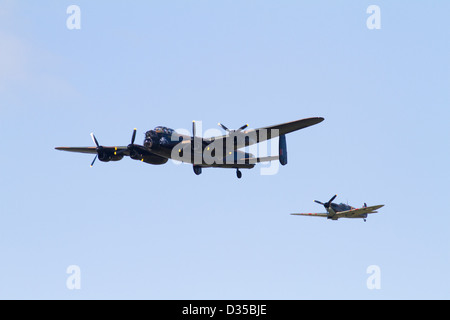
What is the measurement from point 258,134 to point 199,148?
4941 millimetres

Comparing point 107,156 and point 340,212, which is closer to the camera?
point 107,156

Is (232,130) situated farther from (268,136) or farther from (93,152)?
(93,152)

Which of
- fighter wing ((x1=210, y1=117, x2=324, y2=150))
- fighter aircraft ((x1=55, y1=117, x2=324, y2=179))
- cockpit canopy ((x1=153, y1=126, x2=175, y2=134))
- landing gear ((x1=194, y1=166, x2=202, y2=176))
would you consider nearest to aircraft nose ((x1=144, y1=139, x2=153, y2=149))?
fighter aircraft ((x1=55, y1=117, x2=324, y2=179))

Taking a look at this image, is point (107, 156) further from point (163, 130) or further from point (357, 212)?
point (357, 212)

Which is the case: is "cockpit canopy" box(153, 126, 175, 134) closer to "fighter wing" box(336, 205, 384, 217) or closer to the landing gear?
the landing gear

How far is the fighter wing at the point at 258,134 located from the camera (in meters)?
44.6

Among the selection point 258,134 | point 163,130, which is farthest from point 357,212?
point 163,130

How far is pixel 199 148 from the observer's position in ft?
158

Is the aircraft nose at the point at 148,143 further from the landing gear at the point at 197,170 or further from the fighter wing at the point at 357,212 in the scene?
the fighter wing at the point at 357,212

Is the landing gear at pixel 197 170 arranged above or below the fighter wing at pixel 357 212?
above

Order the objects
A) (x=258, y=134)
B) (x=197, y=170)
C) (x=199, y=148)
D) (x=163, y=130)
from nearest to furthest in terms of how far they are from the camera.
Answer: (x=258, y=134), (x=163, y=130), (x=199, y=148), (x=197, y=170)

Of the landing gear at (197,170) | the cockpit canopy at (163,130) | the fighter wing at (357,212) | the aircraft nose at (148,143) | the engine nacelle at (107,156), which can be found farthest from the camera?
the fighter wing at (357,212)

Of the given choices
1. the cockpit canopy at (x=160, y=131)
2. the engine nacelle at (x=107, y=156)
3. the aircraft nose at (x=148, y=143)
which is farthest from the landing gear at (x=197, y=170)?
the engine nacelle at (x=107, y=156)
